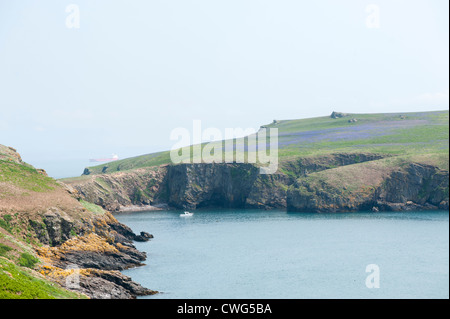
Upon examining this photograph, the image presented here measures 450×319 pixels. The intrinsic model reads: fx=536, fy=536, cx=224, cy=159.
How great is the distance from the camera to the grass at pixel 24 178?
67312 millimetres

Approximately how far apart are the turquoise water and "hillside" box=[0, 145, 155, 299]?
411 centimetres

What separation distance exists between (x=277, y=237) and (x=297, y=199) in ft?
112

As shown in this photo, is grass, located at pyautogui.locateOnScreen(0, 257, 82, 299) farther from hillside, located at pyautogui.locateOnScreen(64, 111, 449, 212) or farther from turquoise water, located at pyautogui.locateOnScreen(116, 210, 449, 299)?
hillside, located at pyautogui.locateOnScreen(64, 111, 449, 212)

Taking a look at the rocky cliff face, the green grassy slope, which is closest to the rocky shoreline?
the rocky cliff face

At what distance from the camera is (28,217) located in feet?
197

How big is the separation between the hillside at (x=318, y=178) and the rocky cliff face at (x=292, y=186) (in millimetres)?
207

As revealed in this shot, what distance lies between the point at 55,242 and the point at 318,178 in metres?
71.6

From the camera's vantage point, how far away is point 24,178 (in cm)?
7025

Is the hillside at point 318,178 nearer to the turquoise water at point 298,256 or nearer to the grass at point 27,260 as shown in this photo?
the turquoise water at point 298,256

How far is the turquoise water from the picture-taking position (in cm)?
5250

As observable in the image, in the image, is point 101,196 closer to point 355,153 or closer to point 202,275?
point 355,153

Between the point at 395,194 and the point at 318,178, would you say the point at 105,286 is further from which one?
the point at 395,194

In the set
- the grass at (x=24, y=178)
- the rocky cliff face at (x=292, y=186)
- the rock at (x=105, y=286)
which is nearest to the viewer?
the rock at (x=105, y=286)

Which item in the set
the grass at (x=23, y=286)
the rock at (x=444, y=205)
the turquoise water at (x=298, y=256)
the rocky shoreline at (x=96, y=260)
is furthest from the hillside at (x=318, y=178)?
the grass at (x=23, y=286)
